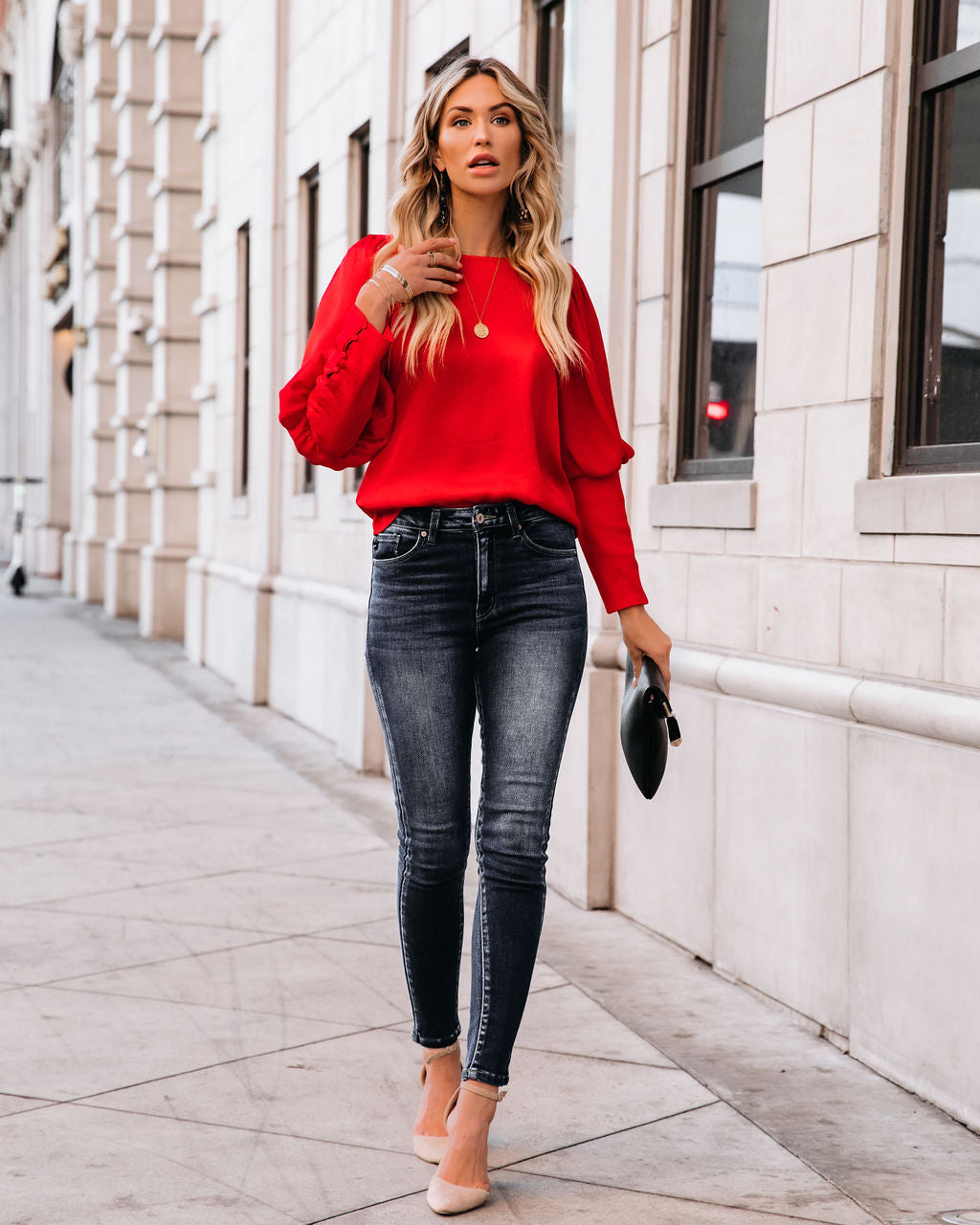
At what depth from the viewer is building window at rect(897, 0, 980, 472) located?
4113mm

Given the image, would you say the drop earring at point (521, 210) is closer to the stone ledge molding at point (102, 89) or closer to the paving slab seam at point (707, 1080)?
the paving slab seam at point (707, 1080)

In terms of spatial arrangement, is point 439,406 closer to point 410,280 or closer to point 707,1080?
point 410,280

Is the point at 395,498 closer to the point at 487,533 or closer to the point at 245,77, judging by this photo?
the point at 487,533

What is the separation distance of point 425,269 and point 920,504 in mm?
1529

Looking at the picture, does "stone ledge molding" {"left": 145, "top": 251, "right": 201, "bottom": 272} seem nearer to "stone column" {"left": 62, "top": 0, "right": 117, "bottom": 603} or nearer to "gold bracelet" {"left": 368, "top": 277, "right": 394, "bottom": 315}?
"stone column" {"left": 62, "top": 0, "right": 117, "bottom": 603}

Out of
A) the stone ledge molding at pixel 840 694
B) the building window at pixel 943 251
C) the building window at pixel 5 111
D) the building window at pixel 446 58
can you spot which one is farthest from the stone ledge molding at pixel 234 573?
the building window at pixel 5 111

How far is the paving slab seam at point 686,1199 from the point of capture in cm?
319

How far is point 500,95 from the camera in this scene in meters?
3.24

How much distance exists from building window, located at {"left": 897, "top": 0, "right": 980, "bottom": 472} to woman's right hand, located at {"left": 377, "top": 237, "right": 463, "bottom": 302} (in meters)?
1.57

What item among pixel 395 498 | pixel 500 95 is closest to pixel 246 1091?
pixel 395 498

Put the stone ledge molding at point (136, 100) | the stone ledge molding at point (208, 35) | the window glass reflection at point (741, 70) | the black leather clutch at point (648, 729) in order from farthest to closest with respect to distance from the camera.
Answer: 1. the stone ledge molding at point (136, 100)
2. the stone ledge molding at point (208, 35)
3. the window glass reflection at point (741, 70)
4. the black leather clutch at point (648, 729)

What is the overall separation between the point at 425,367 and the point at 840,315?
1736 mm

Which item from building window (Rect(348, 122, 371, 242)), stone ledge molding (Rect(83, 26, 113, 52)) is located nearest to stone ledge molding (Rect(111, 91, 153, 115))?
stone ledge molding (Rect(83, 26, 113, 52))

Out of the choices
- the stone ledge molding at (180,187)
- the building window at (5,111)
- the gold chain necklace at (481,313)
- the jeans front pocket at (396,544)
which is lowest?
the jeans front pocket at (396,544)
